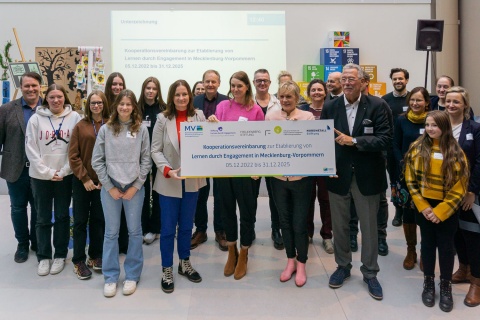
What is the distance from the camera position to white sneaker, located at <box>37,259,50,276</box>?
9.47 feet

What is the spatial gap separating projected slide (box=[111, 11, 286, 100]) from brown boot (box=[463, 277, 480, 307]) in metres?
4.21

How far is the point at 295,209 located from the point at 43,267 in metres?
2.08

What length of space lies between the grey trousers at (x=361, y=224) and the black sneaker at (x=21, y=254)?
2.68 m

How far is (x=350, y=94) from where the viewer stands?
2504mm

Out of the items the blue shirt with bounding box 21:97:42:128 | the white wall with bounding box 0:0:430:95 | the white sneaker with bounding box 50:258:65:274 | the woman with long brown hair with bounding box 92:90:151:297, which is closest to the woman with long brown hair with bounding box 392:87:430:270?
the woman with long brown hair with bounding box 92:90:151:297

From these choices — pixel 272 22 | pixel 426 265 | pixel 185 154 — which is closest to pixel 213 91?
pixel 185 154

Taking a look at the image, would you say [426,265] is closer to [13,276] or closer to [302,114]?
[302,114]

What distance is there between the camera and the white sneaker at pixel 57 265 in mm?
2896

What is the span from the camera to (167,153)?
8.68 ft

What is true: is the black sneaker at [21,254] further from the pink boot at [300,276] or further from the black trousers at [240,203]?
the pink boot at [300,276]

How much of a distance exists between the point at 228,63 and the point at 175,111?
3324 millimetres

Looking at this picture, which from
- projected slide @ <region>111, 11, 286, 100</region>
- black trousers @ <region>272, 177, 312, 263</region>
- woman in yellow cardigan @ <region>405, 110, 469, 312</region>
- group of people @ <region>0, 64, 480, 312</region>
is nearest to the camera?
woman in yellow cardigan @ <region>405, 110, 469, 312</region>

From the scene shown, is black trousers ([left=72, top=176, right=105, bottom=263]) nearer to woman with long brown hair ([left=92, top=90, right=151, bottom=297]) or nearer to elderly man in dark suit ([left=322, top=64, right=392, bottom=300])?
woman with long brown hair ([left=92, top=90, right=151, bottom=297])

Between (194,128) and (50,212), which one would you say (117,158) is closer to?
(194,128)
